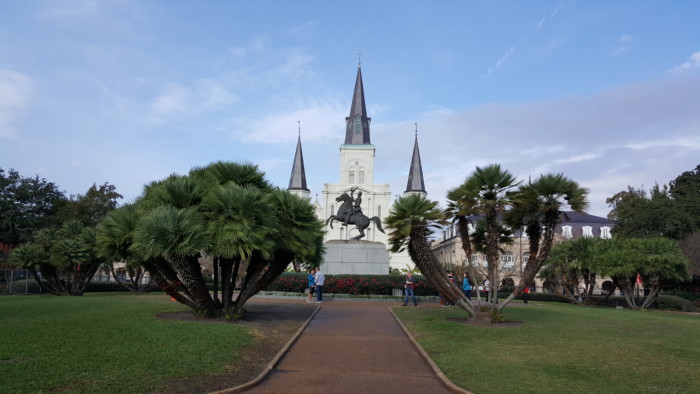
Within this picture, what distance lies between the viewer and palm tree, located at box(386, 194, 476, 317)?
15352 mm

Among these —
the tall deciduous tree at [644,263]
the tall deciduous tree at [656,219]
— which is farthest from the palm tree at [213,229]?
the tall deciduous tree at [656,219]

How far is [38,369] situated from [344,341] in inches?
269

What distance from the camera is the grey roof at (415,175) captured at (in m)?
97.2

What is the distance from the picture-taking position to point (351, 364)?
400 inches

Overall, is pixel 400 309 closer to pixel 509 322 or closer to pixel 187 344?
pixel 509 322

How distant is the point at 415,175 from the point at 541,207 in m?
83.2

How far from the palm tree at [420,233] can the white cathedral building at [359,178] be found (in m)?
78.4

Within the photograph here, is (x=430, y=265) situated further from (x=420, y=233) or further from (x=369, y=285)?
(x=369, y=285)

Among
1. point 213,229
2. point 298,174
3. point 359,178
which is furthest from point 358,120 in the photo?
point 213,229

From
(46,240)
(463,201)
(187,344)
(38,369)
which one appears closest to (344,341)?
(187,344)

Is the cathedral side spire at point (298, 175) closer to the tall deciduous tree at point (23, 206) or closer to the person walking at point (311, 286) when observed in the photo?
the tall deciduous tree at point (23, 206)

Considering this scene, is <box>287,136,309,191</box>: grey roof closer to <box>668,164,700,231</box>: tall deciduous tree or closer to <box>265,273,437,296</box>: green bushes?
<box>668,164,700,231</box>: tall deciduous tree

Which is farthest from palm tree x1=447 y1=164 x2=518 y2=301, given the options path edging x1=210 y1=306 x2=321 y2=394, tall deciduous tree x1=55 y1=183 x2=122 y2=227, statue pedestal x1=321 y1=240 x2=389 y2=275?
tall deciduous tree x1=55 y1=183 x2=122 y2=227

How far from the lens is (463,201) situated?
15.5 meters
